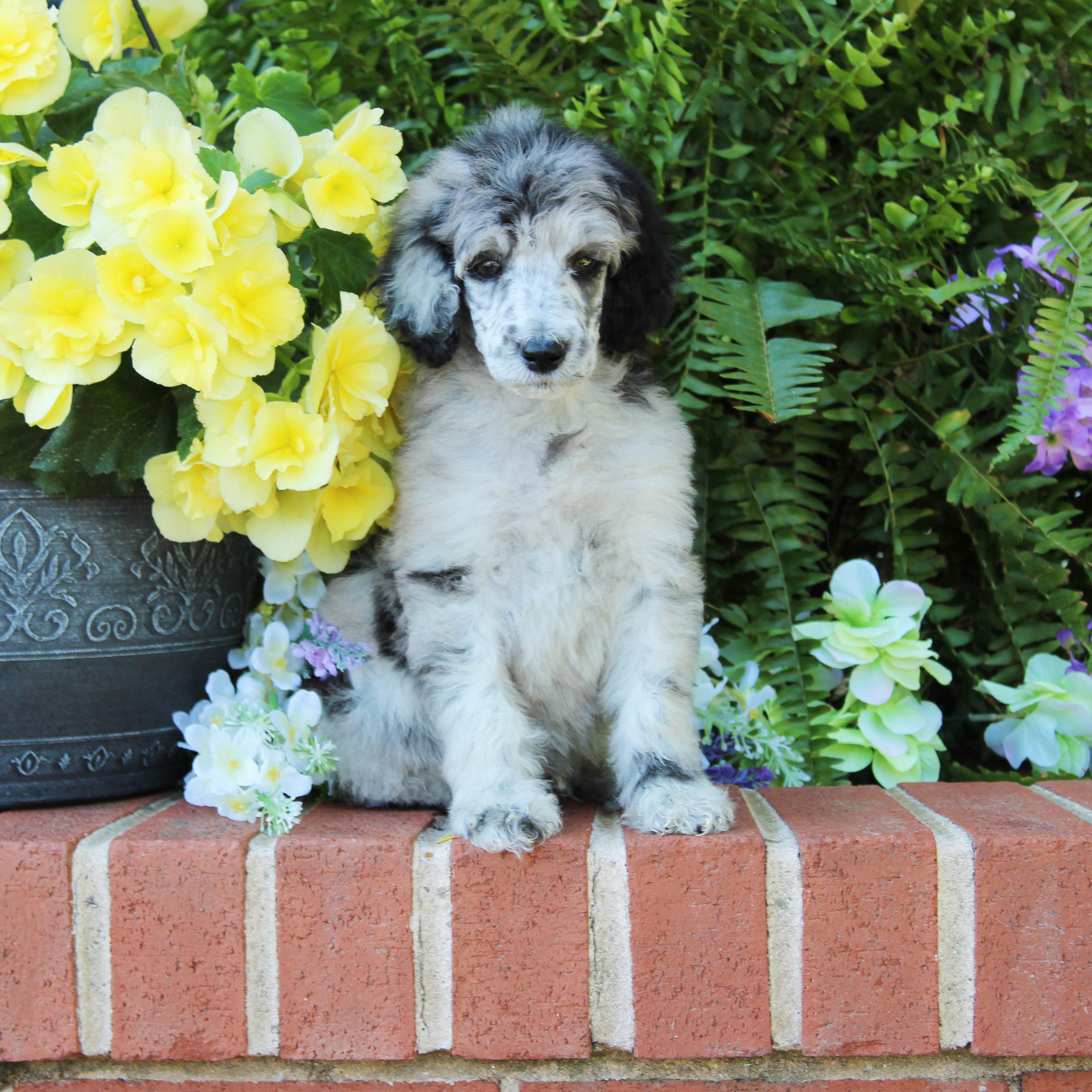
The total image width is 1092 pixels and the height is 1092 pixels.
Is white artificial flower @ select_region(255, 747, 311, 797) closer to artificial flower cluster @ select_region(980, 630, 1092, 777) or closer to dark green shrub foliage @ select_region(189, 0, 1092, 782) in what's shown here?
dark green shrub foliage @ select_region(189, 0, 1092, 782)

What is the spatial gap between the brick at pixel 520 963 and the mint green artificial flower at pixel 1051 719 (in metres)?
1.29

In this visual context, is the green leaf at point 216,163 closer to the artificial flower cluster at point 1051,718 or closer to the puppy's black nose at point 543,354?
the puppy's black nose at point 543,354

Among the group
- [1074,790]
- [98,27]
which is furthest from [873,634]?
[98,27]

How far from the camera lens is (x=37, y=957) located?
1.77 metres

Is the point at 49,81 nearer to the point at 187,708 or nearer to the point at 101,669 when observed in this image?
the point at 101,669

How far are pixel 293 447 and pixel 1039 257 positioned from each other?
6.12ft

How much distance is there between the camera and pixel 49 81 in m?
1.88

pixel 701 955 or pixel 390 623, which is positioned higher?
pixel 390 623

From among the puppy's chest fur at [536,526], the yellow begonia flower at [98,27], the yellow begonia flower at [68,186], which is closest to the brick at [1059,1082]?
the puppy's chest fur at [536,526]

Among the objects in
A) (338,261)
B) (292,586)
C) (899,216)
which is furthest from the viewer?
(899,216)

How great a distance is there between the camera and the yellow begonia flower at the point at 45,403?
5.97 feet

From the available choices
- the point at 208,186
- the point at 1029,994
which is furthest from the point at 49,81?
the point at 1029,994

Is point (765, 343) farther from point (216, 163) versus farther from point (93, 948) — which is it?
point (93, 948)

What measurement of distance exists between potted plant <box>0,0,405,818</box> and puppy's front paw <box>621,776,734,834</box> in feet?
2.20
